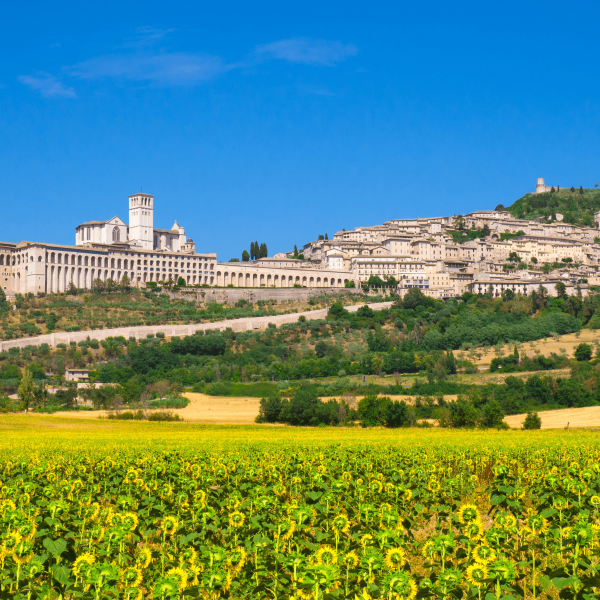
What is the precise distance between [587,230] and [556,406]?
105 m

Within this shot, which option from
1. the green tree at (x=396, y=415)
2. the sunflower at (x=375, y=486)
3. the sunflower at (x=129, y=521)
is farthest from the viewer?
the green tree at (x=396, y=415)

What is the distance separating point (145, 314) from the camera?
286ft

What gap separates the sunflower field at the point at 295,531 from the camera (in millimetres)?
6087

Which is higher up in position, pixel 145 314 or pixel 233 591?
pixel 145 314

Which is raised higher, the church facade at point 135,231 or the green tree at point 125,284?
the church facade at point 135,231

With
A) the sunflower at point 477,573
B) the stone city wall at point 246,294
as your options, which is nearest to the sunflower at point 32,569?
the sunflower at point 477,573

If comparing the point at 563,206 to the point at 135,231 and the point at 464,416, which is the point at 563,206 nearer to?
the point at 135,231

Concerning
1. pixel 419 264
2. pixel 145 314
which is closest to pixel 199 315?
pixel 145 314

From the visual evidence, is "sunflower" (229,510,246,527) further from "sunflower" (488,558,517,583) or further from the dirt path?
the dirt path

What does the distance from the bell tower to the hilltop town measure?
16 cm

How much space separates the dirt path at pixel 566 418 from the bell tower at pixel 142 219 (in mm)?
80717

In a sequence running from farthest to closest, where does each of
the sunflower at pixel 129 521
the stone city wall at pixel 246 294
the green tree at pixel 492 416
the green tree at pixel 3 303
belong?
the stone city wall at pixel 246 294, the green tree at pixel 3 303, the green tree at pixel 492 416, the sunflower at pixel 129 521

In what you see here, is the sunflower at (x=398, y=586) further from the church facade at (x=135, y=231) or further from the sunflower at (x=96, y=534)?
the church facade at (x=135, y=231)

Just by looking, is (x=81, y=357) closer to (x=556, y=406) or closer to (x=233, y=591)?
(x=556, y=406)
